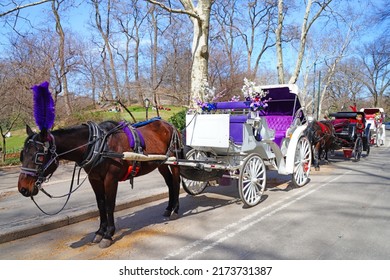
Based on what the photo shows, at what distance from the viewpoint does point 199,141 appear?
6.35 metres

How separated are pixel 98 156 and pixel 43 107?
95 cm

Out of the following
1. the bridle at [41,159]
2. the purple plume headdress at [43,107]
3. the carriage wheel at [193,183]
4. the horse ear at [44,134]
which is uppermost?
the purple plume headdress at [43,107]

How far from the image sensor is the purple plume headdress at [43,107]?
149 inches

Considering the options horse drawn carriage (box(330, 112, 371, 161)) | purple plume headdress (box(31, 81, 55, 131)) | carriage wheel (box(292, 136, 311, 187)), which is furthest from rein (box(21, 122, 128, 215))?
horse drawn carriage (box(330, 112, 371, 161))

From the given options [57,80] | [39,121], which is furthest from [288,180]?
[57,80]

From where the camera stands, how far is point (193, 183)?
24.4ft

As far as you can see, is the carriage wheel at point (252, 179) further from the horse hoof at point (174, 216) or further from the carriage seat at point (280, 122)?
the carriage seat at point (280, 122)

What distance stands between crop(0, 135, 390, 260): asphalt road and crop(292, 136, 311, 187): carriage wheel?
1.79 feet

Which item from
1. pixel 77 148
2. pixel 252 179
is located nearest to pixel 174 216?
pixel 252 179

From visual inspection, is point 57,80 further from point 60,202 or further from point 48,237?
point 48,237

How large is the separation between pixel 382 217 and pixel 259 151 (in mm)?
2569

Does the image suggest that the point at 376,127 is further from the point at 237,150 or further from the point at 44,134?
the point at 44,134

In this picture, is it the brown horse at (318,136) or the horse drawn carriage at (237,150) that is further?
the brown horse at (318,136)

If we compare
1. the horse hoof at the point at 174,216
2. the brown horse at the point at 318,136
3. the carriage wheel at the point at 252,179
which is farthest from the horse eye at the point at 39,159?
the brown horse at the point at 318,136
